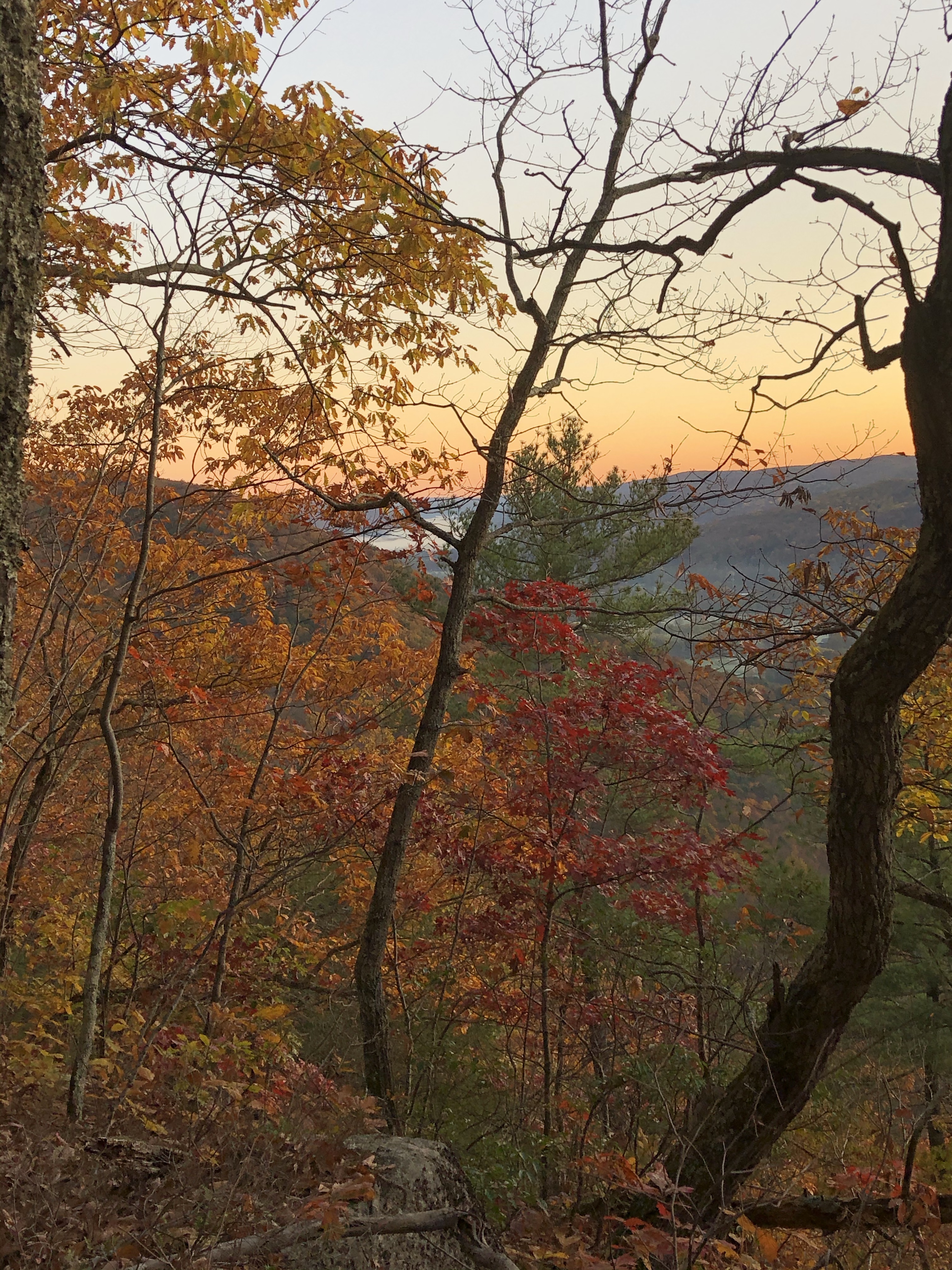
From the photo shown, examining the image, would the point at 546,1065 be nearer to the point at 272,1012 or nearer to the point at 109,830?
the point at 272,1012

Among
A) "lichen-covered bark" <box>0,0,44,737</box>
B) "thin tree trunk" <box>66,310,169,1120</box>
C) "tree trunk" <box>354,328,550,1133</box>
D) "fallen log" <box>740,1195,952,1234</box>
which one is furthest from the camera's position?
"tree trunk" <box>354,328,550,1133</box>

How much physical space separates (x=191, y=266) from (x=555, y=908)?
5691mm

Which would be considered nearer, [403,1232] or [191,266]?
[403,1232]

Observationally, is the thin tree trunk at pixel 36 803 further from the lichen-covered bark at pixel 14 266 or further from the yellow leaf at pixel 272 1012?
the lichen-covered bark at pixel 14 266

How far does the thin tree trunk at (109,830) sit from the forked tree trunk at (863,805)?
2517 millimetres

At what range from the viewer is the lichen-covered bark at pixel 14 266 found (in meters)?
1.77

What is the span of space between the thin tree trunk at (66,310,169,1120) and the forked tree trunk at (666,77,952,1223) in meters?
2.52

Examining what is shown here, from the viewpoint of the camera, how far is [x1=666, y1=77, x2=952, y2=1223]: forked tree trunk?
10.4 ft

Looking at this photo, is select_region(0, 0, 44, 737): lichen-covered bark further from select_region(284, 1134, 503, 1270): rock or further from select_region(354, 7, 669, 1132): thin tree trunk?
select_region(354, 7, 669, 1132): thin tree trunk

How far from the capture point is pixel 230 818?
9344 mm

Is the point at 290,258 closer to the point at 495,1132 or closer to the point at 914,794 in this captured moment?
the point at 495,1132

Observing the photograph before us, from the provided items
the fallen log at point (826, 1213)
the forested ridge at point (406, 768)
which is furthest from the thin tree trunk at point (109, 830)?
the fallen log at point (826, 1213)

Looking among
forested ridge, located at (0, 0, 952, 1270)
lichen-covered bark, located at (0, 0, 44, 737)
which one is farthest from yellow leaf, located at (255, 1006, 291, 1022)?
lichen-covered bark, located at (0, 0, 44, 737)

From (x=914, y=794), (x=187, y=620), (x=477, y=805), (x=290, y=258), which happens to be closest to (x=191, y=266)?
(x=290, y=258)
